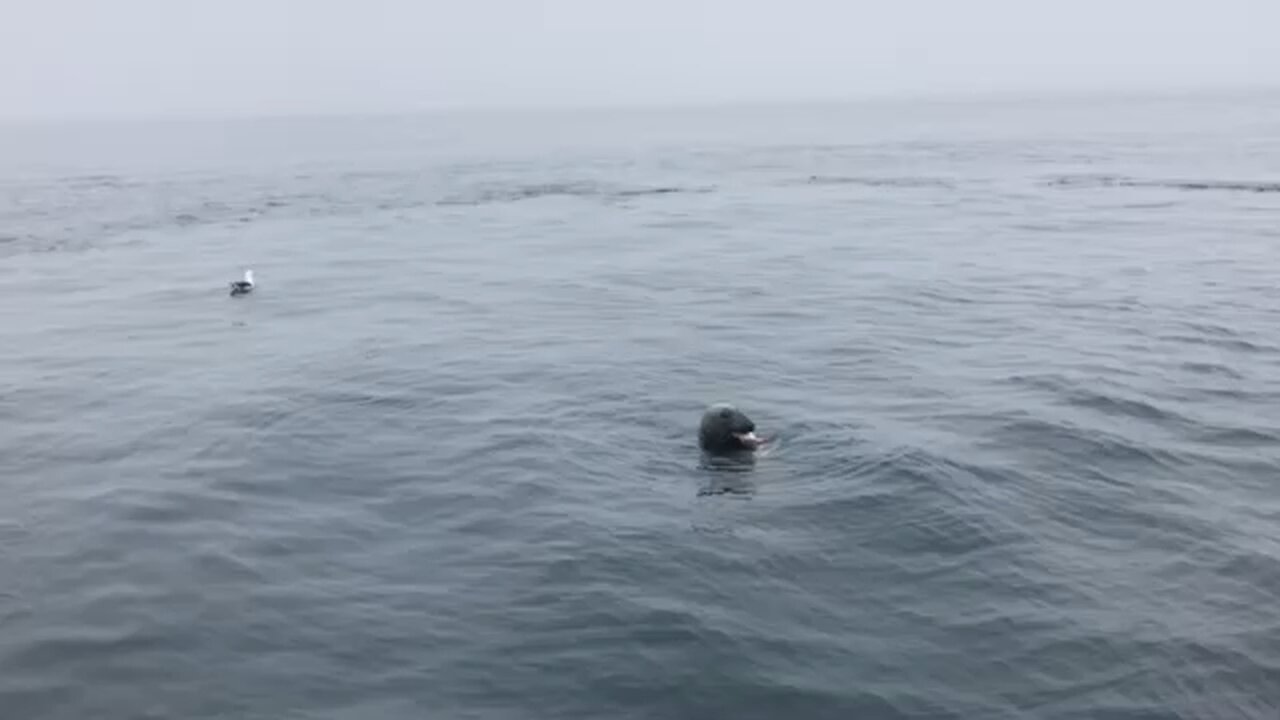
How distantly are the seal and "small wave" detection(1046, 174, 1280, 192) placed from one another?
45.0 meters

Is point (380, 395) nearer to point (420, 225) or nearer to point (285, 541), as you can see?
point (285, 541)

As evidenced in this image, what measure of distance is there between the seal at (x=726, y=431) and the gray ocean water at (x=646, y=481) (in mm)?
Answer: 824

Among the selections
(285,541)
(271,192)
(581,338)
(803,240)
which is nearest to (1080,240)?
(803,240)

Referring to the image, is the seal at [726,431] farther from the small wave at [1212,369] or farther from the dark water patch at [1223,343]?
the dark water patch at [1223,343]

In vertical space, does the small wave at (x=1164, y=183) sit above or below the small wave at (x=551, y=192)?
above

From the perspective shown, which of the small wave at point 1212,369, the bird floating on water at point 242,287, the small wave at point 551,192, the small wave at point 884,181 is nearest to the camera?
the small wave at point 1212,369

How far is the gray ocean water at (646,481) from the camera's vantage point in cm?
1273

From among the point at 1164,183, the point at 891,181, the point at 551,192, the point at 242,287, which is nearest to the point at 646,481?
the point at 242,287

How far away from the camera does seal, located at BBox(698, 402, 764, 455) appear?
19.1 m

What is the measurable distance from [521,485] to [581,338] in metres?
10.5

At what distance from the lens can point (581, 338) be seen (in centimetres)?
2877

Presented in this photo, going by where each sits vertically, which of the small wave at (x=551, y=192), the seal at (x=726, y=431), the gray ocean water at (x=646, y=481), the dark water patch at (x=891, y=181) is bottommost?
the gray ocean water at (x=646, y=481)

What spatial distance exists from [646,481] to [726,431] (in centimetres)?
163

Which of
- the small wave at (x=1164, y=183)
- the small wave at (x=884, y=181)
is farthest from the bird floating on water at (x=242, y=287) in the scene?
the small wave at (x=1164, y=183)
